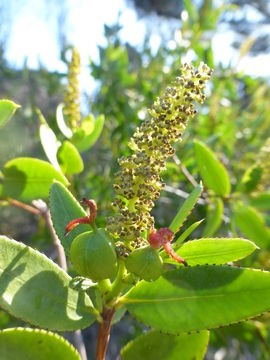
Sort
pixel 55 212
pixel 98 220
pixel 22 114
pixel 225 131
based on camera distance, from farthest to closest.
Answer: pixel 22 114 < pixel 225 131 < pixel 98 220 < pixel 55 212

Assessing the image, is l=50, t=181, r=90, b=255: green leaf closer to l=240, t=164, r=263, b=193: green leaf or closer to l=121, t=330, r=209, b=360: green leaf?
l=121, t=330, r=209, b=360: green leaf

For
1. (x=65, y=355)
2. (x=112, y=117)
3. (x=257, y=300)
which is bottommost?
(x=112, y=117)

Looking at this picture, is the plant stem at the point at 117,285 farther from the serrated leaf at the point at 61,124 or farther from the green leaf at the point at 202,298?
the serrated leaf at the point at 61,124

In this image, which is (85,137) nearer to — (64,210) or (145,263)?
(64,210)

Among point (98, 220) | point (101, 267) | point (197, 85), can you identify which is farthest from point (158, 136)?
point (98, 220)

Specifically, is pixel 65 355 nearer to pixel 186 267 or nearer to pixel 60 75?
pixel 186 267

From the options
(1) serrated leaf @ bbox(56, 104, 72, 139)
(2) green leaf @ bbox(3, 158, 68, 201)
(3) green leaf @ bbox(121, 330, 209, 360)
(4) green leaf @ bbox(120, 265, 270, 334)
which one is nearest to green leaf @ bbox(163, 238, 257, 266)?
(4) green leaf @ bbox(120, 265, 270, 334)

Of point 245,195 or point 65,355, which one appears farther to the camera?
point 245,195

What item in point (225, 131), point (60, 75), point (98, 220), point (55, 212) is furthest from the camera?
point (225, 131)
